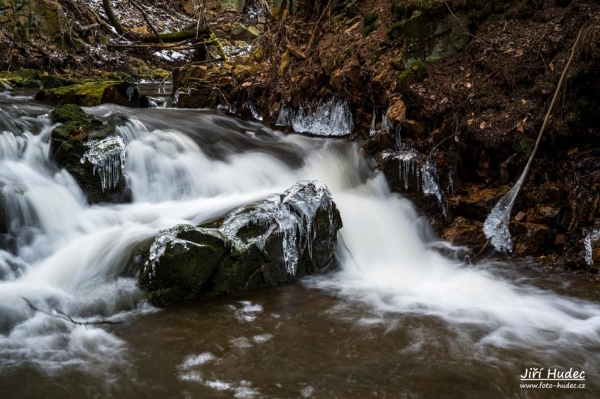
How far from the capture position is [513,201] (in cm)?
562

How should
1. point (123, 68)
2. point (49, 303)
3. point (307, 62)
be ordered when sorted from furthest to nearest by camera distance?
point (123, 68) < point (307, 62) < point (49, 303)

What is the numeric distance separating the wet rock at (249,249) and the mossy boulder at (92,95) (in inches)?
211

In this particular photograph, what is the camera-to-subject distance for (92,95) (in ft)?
29.1

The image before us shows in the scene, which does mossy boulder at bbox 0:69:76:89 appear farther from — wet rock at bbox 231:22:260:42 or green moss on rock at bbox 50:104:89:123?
wet rock at bbox 231:22:260:42

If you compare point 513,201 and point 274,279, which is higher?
point 513,201

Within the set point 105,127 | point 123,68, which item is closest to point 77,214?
point 105,127

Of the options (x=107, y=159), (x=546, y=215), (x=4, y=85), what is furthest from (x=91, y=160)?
(x=4, y=85)

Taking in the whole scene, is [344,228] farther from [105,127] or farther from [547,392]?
[105,127]

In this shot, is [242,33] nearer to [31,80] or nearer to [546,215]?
[31,80]

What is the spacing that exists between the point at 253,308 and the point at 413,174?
3.33 m

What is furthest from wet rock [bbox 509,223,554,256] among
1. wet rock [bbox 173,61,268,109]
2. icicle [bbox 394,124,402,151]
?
wet rock [bbox 173,61,268,109]

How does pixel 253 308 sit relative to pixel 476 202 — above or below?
below

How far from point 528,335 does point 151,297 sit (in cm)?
332

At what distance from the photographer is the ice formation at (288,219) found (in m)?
4.91
